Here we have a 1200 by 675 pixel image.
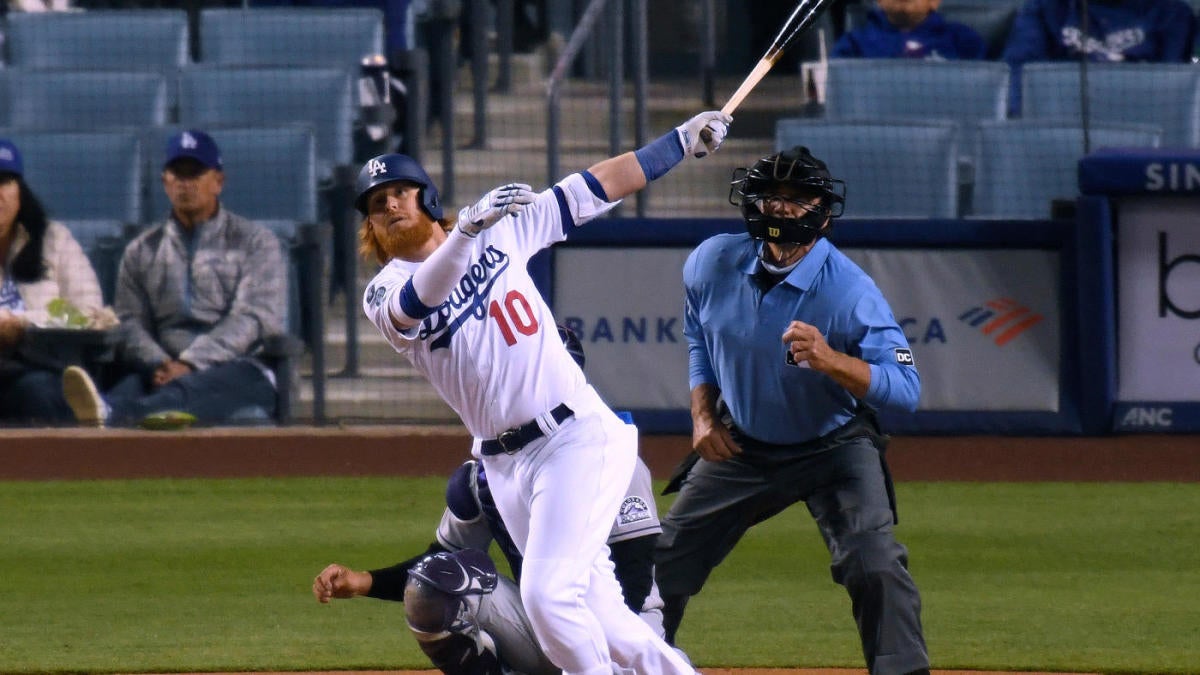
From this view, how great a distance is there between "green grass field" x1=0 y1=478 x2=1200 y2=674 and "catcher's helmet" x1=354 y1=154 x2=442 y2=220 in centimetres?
161

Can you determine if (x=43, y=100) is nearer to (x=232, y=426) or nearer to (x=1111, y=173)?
(x=232, y=426)

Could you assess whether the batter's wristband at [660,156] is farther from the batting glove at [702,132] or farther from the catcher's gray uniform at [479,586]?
the catcher's gray uniform at [479,586]

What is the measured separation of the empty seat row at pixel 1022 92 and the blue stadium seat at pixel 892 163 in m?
0.30

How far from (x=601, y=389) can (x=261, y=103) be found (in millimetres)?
2527

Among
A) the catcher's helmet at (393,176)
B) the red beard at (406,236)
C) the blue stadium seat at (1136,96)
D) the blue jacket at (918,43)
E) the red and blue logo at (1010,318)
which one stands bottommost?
the red and blue logo at (1010,318)

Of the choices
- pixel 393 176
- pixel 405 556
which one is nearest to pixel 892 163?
pixel 405 556

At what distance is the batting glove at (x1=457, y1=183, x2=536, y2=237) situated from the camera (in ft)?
13.8

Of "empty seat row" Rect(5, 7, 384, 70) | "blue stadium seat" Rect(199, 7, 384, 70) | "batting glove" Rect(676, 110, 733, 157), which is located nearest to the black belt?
"batting glove" Rect(676, 110, 733, 157)

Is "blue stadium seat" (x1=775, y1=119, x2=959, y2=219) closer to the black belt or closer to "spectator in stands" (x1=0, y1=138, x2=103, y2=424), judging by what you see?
"spectator in stands" (x1=0, y1=138, x2=103, y2=424)

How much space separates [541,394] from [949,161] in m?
4.76

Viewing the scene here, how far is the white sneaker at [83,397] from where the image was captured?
26.9ft

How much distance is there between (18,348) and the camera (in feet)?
27.2

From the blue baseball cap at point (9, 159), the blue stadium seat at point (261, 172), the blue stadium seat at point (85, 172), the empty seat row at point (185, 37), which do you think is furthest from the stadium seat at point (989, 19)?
the blue baseball cap at point (9, 159)

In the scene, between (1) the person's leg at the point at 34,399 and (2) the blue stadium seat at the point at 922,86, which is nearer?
(1) the person's leg at the point at 34,399
